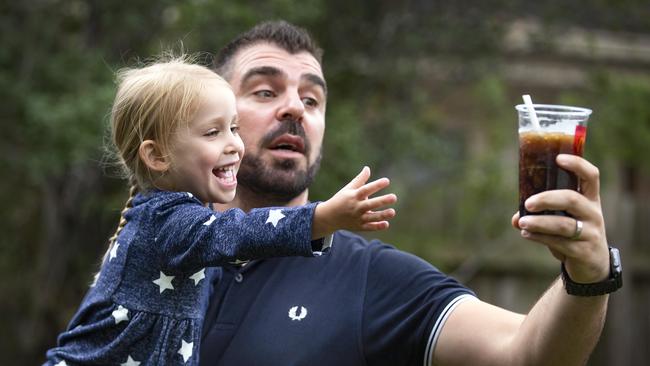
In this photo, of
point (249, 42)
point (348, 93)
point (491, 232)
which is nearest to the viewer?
point (249, 42)

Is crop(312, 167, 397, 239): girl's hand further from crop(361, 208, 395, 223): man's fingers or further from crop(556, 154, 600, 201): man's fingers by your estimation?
crop(556, 154, 600, 201): man's fingers

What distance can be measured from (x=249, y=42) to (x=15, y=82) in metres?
6.23

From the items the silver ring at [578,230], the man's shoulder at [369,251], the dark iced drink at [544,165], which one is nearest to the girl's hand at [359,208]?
the dark iced drink at [544,165]

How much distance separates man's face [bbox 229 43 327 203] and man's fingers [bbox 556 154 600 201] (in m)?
1.62

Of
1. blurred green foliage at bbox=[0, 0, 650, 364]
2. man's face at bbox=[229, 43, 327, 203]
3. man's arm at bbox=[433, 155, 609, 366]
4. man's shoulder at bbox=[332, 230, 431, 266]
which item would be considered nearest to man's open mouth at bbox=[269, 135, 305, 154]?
man's face at bbox=[229, 43, 327, 203]

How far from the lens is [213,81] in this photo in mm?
3033

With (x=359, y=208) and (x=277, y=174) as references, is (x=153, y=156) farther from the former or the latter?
(x=359, y=208)

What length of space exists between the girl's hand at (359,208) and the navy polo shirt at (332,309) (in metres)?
0.79

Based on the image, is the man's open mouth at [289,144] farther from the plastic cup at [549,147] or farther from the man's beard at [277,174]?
the plastic cup at [549,147]

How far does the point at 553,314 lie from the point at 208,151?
111cm

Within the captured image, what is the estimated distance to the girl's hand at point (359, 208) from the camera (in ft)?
7.56

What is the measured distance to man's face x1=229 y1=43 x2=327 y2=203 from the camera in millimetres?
3648

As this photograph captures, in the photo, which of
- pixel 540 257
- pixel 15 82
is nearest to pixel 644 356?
pixel 540 257

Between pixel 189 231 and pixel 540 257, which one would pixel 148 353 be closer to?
pixel 189 231
